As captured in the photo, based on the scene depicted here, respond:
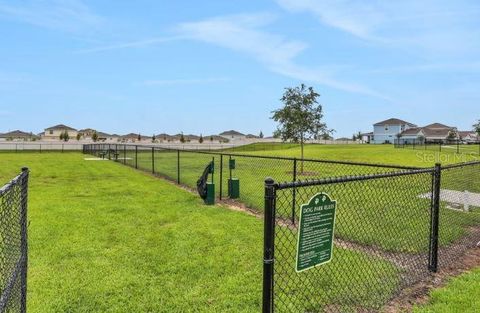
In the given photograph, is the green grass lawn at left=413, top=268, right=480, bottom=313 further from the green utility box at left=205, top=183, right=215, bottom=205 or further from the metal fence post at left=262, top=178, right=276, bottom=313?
the green utility box at left=205, top=183, right=215, bottom=205

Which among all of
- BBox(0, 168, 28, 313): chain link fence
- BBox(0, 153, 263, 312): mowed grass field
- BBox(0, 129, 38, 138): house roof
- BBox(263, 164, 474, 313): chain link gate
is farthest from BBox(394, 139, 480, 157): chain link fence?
BBox(0, 129, 38, 138): house roof

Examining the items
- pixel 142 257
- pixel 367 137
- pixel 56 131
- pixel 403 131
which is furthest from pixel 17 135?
pixel 142 257

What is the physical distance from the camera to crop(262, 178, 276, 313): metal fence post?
9.02 ft

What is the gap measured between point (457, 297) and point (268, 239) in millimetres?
2976

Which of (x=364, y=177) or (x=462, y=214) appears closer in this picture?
(x=364, y=177)

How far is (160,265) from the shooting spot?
5.42 meters

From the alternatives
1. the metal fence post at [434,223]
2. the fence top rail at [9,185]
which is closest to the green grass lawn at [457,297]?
the metal fence post at [434,223]

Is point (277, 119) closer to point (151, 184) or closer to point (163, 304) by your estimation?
point (151, 184)

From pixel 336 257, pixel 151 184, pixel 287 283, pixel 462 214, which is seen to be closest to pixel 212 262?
pixel 287 283

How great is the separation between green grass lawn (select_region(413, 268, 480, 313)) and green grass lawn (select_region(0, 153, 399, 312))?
449 millimetres

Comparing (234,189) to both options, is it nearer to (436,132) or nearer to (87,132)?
(436,132)

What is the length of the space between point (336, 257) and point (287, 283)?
51.7 inches

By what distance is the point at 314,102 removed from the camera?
21453mm

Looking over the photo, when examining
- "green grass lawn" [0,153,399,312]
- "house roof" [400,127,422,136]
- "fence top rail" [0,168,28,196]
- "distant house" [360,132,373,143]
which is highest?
"house roof" [400,127,422,136]
